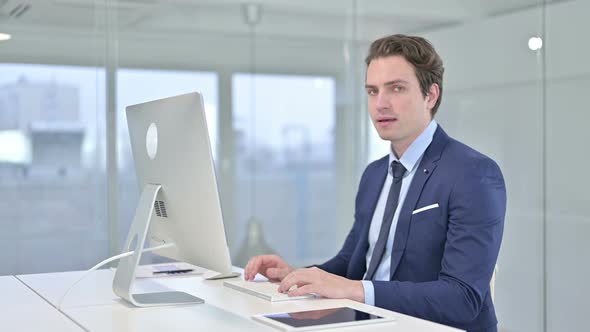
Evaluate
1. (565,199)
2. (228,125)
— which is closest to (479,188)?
(565,199)

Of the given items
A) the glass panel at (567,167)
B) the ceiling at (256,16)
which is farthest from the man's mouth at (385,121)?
the ceiling at (256,16)

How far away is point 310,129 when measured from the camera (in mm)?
5469

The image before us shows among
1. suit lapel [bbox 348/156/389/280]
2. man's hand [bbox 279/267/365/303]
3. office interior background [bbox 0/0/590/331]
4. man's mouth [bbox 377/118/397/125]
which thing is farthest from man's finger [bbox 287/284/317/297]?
office interior background [bbox 0/0/590/331]

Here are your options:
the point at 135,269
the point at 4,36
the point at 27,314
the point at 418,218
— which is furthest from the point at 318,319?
the point at 4,36

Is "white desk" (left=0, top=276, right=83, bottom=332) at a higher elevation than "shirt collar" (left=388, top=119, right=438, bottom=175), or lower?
lower

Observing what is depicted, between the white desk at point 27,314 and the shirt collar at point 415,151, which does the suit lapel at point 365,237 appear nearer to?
the shirt collar at point 415,151

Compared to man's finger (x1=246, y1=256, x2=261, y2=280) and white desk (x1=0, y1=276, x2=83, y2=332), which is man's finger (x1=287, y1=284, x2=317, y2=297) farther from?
white desk (x1=0, y1=276, x2=83, y2=332)

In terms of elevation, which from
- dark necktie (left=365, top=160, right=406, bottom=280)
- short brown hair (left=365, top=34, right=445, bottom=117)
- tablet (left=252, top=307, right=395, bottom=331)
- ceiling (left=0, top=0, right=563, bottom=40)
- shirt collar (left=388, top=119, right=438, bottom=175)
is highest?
ceiling (left=0, top=0, right=563, bottom=40)

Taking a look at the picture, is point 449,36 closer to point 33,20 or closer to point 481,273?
point 33,20

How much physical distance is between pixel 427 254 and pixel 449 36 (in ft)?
9.04

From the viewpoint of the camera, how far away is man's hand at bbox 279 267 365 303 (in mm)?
2340

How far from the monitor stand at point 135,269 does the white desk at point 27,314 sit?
201mm

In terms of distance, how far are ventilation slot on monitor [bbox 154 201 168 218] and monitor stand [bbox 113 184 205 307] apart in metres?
0.04

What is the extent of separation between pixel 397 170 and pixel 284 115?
8.58 ft
